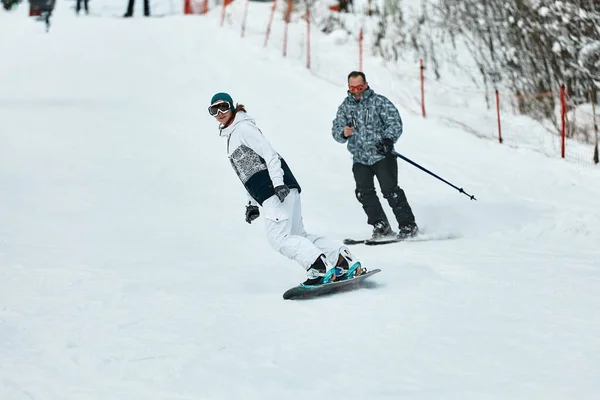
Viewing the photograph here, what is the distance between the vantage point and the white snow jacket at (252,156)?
6074 mm

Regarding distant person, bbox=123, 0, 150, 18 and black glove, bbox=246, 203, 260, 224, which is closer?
black glove, bbox=246, 203, 260, 224

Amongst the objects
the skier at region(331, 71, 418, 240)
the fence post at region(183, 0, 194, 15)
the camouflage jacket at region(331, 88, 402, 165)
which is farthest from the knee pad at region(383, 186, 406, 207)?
the fence post at region(183, 0, 194, 15)

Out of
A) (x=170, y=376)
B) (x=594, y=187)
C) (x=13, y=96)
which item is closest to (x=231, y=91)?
(x=13, y=96)

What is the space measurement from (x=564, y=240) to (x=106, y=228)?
477 cm

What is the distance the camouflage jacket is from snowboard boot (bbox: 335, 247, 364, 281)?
8.27ft

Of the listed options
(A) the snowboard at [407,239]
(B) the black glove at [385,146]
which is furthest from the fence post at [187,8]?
(B) the black glove at [385,146]

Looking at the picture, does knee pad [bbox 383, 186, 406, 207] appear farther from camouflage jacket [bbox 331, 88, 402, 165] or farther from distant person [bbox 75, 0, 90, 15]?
distant person [bbox 75, 0, 90, 15]

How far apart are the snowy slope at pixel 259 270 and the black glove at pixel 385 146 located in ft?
3.10

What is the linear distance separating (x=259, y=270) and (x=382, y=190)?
1966 mm

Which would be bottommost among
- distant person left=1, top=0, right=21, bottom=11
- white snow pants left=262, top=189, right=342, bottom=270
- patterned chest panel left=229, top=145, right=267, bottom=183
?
distant person left=1, top=0, right=21, bottom=11

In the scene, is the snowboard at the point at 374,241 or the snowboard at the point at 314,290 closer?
the snowboard at the point at 314,290

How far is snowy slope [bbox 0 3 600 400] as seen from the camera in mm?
4355

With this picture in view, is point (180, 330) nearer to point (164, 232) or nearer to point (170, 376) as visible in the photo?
point (170, 376)

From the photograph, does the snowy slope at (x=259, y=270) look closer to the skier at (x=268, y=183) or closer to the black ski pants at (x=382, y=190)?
the skier at (x=268, y=183)
